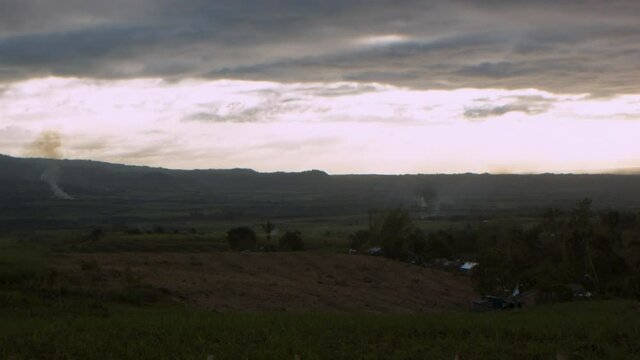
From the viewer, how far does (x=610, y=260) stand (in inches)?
1786

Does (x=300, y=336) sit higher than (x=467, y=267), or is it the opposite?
(x=300, y=336)

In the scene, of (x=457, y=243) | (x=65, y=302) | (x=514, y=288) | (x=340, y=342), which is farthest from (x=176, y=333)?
(x=457, y=243)

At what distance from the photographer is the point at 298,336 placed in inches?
777

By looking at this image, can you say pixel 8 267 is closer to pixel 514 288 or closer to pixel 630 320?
pixel 630 320

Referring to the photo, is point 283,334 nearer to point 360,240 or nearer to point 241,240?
point 241,240

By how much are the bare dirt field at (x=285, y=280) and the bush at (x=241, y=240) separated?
12.6 meters

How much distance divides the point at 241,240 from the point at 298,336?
142 ft

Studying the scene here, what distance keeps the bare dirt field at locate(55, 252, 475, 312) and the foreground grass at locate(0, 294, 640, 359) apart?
8.51 metres

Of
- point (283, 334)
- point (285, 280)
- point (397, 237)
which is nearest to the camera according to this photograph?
point (283, 334)

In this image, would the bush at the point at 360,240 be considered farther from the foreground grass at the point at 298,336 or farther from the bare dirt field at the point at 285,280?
the foreground grass at the point at 298,336

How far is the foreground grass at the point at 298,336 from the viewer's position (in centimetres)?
1758

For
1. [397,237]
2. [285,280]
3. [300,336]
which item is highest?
[300,336]

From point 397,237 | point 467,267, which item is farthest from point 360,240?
point 467,267

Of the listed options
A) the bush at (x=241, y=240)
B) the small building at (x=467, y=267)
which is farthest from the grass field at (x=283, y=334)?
the bush at (x=241, y=240)
